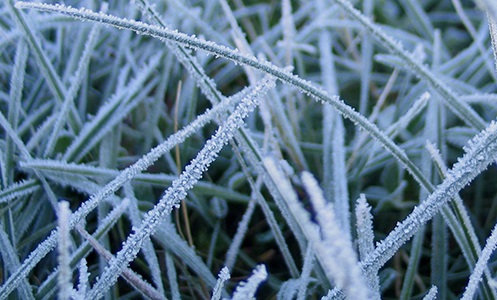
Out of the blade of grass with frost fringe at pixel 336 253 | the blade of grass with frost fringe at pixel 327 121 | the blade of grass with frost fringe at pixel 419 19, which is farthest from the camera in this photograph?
the blade of grass with frost fringe at pixel 419 19

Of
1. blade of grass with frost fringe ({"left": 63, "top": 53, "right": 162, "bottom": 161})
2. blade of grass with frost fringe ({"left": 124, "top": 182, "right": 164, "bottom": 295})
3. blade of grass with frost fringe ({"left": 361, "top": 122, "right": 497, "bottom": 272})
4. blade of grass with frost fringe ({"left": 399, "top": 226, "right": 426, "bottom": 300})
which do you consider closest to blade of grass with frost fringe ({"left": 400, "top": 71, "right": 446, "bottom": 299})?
blade of grass with frost fringe ({"left": 399, "top": 226, "right": 426, "bottom": 300})

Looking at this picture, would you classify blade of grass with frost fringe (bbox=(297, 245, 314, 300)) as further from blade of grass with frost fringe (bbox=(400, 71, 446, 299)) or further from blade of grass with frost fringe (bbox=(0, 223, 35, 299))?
blade of grass with frost fringe (bbox=(0, 223, 35, 299))

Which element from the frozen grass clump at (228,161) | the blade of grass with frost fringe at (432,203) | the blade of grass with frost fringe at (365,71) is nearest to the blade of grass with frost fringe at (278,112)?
the frozen grass clump at (228,161)

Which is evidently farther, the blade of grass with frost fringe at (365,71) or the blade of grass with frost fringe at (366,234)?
the blade of grass with frost fringe at (365,71)

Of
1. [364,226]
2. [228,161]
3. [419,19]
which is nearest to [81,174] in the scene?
[228,161]

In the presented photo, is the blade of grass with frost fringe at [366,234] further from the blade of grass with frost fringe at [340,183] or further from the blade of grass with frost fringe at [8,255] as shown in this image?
the blade of grass with frost fringe at [8,255]

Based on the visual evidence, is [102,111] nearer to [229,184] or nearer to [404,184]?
[229,184]
